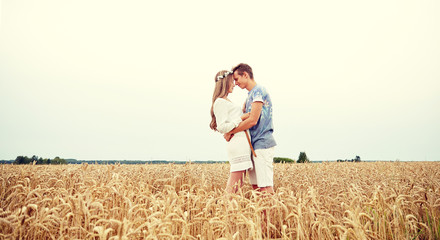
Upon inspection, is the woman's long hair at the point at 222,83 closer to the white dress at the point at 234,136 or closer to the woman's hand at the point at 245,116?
the white dress at the point at 234,136

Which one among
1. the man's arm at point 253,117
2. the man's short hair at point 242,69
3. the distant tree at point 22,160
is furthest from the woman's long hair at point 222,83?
the distant tree at point 22,160

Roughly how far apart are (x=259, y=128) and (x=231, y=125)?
1.61 feet

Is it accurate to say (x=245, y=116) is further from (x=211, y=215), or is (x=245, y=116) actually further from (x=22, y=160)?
(x=22, y=160)

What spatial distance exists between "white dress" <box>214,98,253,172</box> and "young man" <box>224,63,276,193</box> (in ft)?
0.38

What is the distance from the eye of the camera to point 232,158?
434 cm

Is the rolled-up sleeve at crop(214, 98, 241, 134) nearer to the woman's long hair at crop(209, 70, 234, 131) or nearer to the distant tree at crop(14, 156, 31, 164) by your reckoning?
the woman's long hair at crop(209, 70, 234, 131)

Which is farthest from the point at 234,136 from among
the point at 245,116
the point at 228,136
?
the point at 245,116

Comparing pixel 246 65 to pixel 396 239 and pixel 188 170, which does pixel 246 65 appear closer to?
pixel 396 239

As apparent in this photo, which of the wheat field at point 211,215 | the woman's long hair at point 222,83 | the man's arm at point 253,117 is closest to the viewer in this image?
the wheat field at point 211,215

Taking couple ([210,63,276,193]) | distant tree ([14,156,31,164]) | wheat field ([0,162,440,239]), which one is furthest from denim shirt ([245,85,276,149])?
distant tree ([14,156,31,164])

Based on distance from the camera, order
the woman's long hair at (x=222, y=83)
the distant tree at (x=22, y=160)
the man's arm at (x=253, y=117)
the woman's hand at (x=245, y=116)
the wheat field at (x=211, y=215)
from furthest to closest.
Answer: the distant tree at (x=22, y=160), the woman's long hair at (x=222, y=83), the woman's hand at (x=245, y=116), the man's arm at (x=253, y=117), the wheat field at (x=211, y=215)

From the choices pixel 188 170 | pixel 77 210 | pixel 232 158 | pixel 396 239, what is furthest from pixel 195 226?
pixel 188 170

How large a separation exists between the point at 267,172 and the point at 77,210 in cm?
263

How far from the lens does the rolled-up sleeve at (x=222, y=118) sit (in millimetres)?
4254
